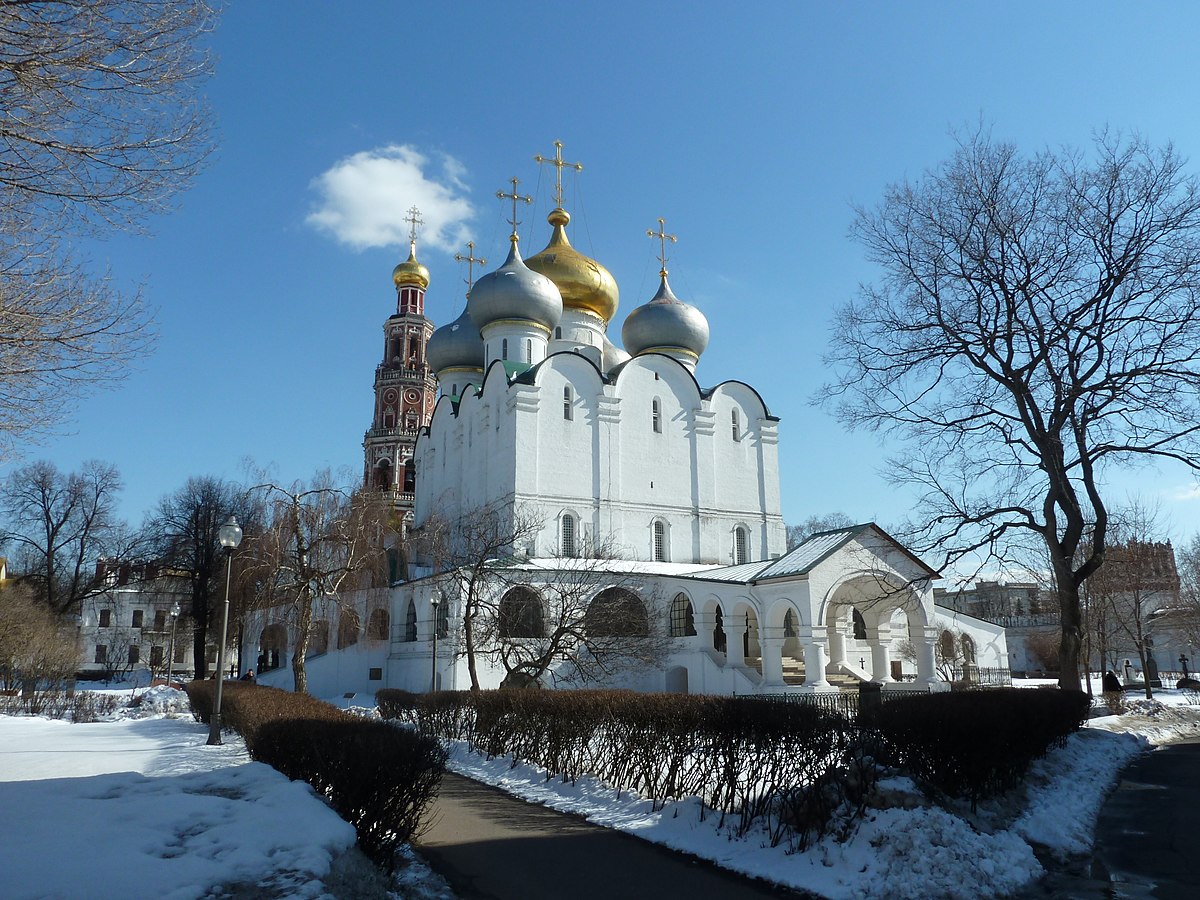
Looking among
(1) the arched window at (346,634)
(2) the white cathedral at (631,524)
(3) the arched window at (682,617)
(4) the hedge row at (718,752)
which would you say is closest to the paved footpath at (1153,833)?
(4) the hedge row at (718,752)

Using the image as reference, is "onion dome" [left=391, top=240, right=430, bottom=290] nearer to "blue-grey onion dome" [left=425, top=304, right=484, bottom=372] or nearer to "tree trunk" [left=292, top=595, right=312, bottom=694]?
"blue-grey onion dome" [left=425, top=304, right=484, bottom=372]

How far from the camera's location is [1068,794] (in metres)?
10.3

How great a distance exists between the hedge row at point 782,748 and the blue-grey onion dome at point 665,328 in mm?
24631

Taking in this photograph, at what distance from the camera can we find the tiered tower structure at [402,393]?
48.9 m

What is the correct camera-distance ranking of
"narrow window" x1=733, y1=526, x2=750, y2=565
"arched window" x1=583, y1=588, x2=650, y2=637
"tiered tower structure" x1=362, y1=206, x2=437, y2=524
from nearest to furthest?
"arched window" x1=583, y1=588, x2=650, y2=637 → "narrow window" x1=733, y1=526, x2=750, y2=565 → "tiered tower structure" x1=362, y1=206, x2=437, y2=524

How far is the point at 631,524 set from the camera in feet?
98.8

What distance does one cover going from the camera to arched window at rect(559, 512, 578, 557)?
28734 millimetres

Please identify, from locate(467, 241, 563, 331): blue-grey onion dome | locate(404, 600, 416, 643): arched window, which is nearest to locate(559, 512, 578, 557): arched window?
locate(404, 600, 416, 643): arched window

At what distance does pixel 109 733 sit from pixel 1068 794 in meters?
14.8

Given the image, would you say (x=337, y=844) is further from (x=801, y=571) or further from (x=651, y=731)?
(x=801, y=571)

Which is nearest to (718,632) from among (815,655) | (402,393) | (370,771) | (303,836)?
(815,655)

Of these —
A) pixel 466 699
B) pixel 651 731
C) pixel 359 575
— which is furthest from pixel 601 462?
pixel 651 731

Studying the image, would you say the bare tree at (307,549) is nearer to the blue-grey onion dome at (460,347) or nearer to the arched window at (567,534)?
the arched window at (567,534)

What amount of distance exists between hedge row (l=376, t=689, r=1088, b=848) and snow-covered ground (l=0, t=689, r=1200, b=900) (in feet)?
0.80
